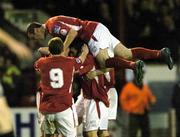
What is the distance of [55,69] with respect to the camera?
957 centimetres

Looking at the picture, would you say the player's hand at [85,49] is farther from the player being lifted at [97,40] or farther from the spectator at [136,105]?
the spectator at [136,105]

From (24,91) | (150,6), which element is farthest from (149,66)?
(24,91)

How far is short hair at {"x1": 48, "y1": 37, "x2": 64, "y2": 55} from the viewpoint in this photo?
9.34 m

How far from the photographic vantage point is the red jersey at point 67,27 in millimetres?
9875

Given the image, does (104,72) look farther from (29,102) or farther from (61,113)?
(29,102)

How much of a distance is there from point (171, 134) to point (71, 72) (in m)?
5.00

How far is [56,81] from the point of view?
31.5ft

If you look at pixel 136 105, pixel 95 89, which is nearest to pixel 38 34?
pixel 95 89

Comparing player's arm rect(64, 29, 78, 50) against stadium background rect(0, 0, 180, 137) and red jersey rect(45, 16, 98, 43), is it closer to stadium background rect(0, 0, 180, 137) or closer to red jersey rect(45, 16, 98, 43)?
red jersey rect(45, 16, 98, 43)

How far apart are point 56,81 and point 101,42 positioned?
96cm

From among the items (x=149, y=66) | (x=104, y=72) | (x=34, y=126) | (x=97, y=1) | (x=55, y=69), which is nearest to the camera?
(x=55, y=69)

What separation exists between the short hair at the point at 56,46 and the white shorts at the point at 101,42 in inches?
31.5

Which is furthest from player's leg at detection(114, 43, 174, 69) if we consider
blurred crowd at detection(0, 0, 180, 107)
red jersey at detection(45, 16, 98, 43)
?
blurred crowd at detection(0, 0, 180, 107)

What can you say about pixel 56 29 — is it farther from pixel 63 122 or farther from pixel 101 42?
Result: pixel 63 122
